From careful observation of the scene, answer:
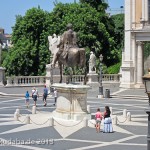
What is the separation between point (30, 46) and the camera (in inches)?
2410

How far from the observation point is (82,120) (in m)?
22.8

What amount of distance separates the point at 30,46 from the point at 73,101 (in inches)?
1519

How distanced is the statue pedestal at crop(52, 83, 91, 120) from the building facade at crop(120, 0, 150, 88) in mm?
→ 24180

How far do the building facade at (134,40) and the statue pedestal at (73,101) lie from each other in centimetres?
2418

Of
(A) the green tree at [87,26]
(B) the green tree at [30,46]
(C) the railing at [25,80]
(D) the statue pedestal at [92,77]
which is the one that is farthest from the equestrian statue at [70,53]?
(B) the green tree at [30,46]

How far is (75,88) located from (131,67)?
980 inches

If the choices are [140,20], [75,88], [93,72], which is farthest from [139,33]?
[75,88]

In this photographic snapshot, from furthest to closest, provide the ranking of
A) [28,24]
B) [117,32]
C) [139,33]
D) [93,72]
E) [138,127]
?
[117,32], [28,24], [93,72], [139,33], [138,127]

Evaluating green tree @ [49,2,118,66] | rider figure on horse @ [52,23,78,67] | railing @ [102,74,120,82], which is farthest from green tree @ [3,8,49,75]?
rider figure on horse @ [52,23,78,67]

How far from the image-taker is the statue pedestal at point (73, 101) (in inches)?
912

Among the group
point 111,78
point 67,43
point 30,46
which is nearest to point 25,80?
point 111,78

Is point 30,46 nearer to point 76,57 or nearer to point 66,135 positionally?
point 76,57

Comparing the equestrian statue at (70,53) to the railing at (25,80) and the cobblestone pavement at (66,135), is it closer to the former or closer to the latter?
the cobblestone pavement at (66,135)

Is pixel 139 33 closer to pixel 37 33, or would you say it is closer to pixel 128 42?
pixel 128 42
